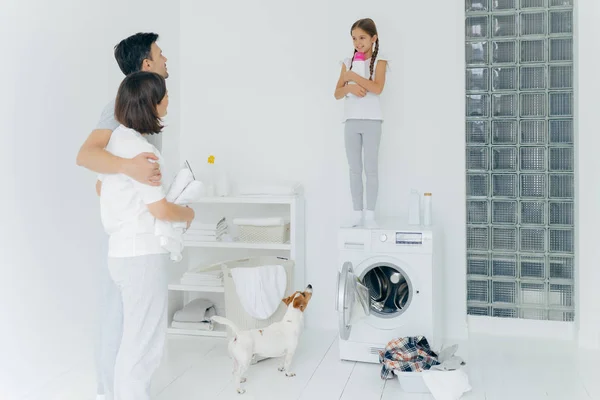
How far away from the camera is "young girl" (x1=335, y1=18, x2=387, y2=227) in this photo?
10.3 feet

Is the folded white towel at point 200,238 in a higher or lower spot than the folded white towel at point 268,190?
lower

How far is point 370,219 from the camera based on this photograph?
3.15 m

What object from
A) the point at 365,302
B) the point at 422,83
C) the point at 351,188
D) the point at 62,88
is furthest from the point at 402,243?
the point at 62,88

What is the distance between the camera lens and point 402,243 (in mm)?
2910

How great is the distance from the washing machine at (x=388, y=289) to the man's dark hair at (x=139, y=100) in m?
1.22

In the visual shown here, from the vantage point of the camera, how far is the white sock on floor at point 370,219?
10.1 feet

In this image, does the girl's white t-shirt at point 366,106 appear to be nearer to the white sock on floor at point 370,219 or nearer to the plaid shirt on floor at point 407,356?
the white sock on floor at point 370,219

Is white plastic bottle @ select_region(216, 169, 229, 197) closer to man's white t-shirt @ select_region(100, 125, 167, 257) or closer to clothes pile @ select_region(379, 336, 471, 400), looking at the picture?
clothes pile @ select_region(379, 336, 471, 400)

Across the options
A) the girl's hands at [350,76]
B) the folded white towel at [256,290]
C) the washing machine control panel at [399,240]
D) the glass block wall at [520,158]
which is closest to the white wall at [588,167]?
the glass block wall at [520,158]

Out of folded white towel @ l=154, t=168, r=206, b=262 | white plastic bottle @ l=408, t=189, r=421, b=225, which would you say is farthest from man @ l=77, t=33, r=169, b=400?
white plastic bottle @ l=408, t=189, r=421, b=225

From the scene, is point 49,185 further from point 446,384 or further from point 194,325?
point 446,384

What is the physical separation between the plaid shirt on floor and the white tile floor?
0.09m

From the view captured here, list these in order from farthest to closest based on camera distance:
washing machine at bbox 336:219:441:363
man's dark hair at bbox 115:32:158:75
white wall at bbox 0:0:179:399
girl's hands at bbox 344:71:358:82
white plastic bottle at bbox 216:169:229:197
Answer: white plastic bottle at bbox 216:169:229:197 < girl's hands at bbox 344:71:358:82 < washing machine at bbox 336:219:441:363 < white wall at bbox 0:0:179:399 < man's dark hair at bbox 115:32:158:75

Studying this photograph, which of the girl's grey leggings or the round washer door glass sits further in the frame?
the girl's grey leggings
